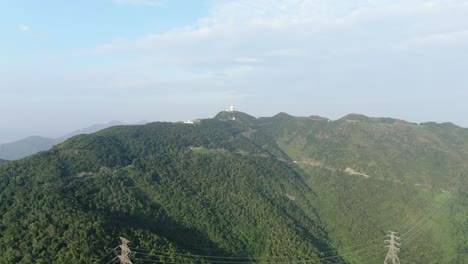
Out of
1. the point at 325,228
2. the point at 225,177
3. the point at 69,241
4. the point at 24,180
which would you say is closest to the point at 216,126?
the point at 225,177

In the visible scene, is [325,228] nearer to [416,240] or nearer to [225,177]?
[416,240]

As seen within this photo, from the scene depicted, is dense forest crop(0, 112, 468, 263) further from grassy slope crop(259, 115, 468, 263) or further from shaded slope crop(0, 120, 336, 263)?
grassy slope crop(259, 115, 468, 263)

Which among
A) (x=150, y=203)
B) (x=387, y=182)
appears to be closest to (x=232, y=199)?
(x=150, y=203)

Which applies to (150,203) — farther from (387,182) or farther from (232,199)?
(387,182)

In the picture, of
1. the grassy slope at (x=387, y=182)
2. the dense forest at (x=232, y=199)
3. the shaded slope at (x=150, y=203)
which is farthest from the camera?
the grassy slope at (x=387, y=182)

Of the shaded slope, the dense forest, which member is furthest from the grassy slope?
the shaded slope

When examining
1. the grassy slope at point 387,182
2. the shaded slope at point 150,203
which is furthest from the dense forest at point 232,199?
the grassy slope at point 387,182

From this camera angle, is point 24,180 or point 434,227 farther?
point 434,227

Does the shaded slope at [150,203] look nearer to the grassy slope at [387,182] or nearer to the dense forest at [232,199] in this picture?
the dense forest at [232,199]
